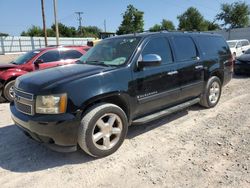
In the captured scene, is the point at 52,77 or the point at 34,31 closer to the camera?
the point at 52,77

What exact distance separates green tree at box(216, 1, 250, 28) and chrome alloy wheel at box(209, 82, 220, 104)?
46126 millimetres

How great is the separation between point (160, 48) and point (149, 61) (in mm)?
744

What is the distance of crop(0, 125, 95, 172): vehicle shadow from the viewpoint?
3717 millimetres

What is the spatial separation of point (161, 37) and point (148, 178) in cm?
274

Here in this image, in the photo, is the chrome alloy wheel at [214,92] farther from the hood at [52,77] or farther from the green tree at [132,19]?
the green tree at [132,19]

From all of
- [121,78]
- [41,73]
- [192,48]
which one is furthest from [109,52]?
[192,48]

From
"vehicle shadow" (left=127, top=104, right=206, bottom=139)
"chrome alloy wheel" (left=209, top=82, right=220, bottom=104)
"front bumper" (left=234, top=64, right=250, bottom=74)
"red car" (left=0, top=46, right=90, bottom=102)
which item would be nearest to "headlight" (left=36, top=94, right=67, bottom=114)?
"vehicle shadow" (left=127, top=104, right=206, bottom=139)

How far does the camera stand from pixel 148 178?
329 centimetres

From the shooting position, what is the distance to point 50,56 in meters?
8.60

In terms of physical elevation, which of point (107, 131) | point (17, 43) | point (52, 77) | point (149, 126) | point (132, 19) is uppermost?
point (132, 19)

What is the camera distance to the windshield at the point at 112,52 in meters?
4.39

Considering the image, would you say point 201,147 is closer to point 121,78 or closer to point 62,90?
point 121,78

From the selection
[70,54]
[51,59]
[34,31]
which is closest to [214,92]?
[70,54]

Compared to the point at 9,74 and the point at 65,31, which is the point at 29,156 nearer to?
the point at 9,74
